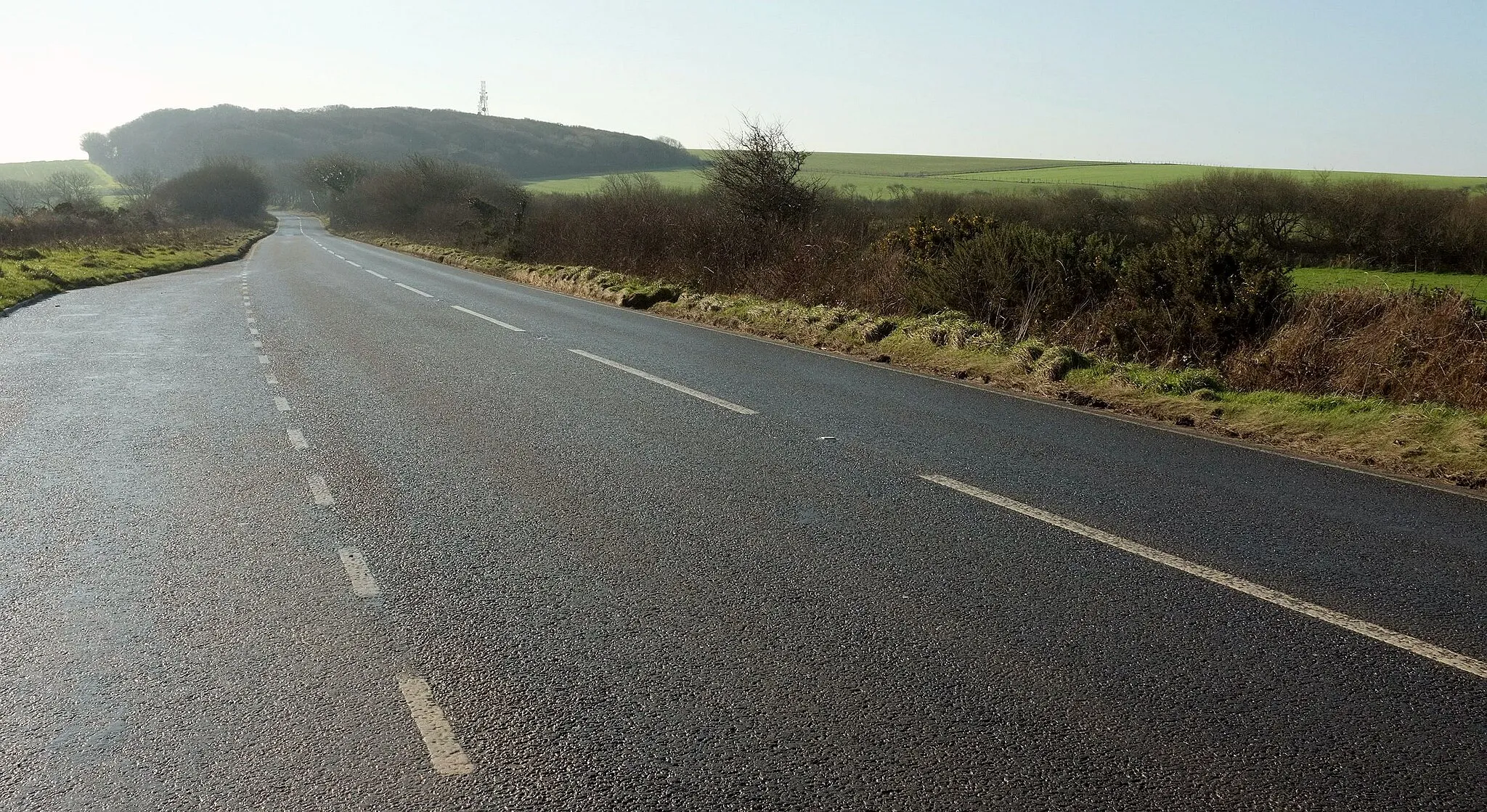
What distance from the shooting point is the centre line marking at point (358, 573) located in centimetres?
500

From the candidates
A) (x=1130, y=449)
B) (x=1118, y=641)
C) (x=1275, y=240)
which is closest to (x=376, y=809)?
(x=1118, y=641)

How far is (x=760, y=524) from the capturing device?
615cm

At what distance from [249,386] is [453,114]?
183375mm

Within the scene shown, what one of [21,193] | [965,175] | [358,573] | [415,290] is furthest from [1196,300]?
[21,193]

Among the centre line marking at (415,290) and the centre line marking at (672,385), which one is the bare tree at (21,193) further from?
the centre line marking at (672,385)

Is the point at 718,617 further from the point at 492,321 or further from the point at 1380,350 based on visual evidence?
the point at 492,321

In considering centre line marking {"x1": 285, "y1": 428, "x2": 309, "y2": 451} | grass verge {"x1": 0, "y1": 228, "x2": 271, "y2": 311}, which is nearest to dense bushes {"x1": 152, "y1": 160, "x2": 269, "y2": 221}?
grass verge {"x1": 0, "y1": 228, "x2": 271, "y2": 311}

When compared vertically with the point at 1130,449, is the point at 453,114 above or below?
above

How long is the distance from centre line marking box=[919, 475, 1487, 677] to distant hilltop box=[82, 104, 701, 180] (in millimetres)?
146372

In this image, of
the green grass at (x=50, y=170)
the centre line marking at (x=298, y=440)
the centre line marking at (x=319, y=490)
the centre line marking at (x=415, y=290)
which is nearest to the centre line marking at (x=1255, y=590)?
the centre line marking at (x=319, y=490)

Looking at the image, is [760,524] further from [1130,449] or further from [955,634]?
[1130,449]

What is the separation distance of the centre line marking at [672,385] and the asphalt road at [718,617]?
567 millimetres

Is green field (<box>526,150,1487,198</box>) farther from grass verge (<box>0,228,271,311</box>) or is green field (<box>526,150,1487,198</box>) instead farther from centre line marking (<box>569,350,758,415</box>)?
centre line marking (<box>569,350,758,415</box>)

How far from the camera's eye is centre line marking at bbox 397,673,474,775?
3414 mm
